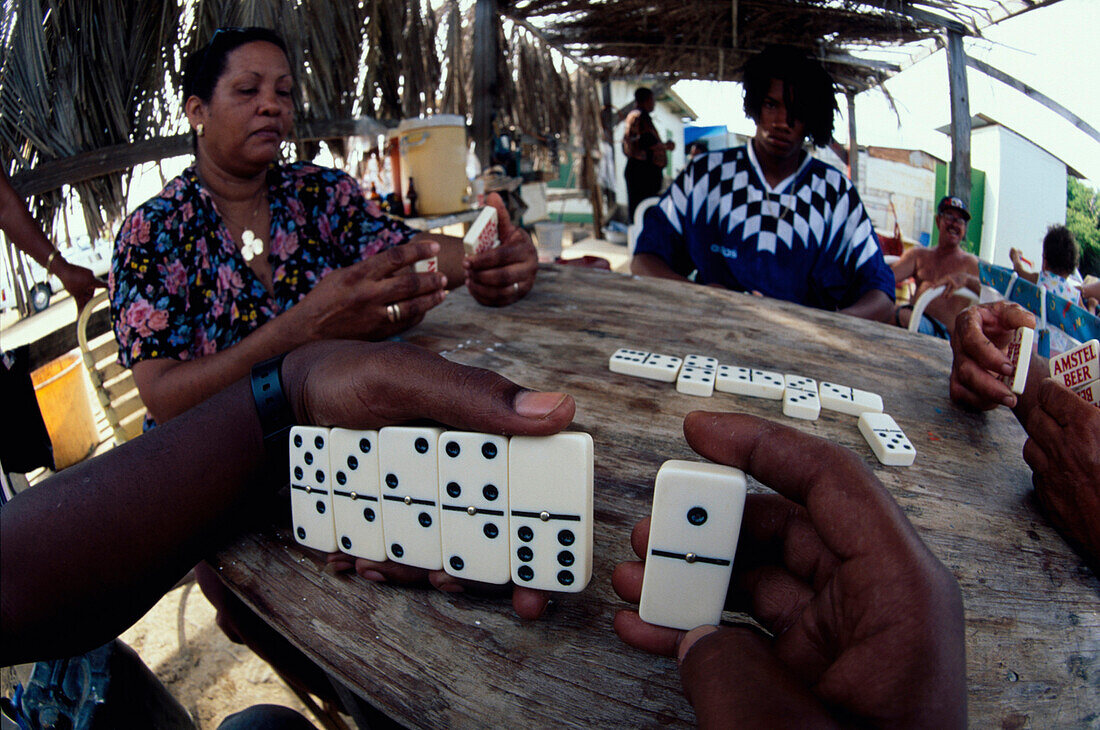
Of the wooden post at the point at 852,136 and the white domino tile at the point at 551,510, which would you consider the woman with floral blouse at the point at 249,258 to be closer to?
the white domino tile at the point at 551,510

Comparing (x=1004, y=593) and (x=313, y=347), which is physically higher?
(x=313, y=347)

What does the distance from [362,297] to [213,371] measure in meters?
0.37

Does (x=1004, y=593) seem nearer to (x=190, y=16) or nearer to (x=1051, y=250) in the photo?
(x=1051, y=250)

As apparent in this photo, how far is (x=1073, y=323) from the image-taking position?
1715 millimetres

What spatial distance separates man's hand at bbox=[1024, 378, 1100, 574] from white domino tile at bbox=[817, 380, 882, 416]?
0.25m

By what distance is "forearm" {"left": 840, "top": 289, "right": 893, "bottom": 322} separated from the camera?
2402 mm

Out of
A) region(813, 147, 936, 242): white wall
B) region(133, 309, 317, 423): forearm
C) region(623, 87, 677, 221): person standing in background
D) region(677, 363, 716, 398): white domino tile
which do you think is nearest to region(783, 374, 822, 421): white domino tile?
region(677, 363, 716, 398): white domino tile

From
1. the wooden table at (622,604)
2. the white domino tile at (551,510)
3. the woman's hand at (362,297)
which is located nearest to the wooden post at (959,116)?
the wooden table at (622,604)

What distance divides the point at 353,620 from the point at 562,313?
1.19m

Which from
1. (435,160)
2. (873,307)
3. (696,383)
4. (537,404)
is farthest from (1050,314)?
(435,160)

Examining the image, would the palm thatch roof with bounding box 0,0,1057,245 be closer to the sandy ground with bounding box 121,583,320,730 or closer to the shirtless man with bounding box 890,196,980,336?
the shirtless man with bounding box 890,196,980,336

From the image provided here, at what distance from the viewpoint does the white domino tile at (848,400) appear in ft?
3.95

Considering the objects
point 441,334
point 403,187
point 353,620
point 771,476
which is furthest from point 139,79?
point 771,476

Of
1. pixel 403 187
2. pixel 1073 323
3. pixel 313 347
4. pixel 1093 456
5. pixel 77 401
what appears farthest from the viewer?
pixel 403 187
